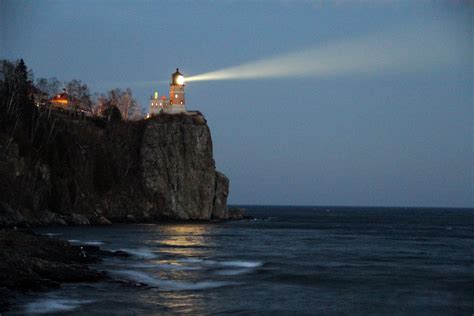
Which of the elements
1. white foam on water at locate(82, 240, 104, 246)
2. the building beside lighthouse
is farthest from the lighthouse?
white foam on water at locate(82, 240, 104, 246)

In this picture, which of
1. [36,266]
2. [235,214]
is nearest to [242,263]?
[36,266]

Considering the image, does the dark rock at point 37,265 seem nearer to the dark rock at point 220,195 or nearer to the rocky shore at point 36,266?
the rocky shore at point 36,266

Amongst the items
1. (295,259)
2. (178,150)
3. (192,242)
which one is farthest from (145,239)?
(178,150)

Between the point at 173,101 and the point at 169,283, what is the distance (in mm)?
92848

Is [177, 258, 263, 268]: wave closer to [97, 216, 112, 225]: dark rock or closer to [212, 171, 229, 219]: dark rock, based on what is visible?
[97, 216, 112, 225]: dark rock

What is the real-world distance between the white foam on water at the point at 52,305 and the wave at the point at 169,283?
22.8 ft

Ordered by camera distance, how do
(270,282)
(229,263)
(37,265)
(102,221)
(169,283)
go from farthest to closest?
(102,221) → (229,263) → (270,282) → (169,283) → (37,265)

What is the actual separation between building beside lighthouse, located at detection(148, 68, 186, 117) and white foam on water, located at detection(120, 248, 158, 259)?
70.0 meters

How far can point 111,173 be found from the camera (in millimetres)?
103875

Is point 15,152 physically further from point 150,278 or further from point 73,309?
point 73,309

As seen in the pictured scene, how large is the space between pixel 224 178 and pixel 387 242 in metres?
49.4

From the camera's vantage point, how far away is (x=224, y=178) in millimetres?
120812

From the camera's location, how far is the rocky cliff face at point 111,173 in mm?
83188

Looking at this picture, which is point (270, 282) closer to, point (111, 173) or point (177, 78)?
point (111, 173)
